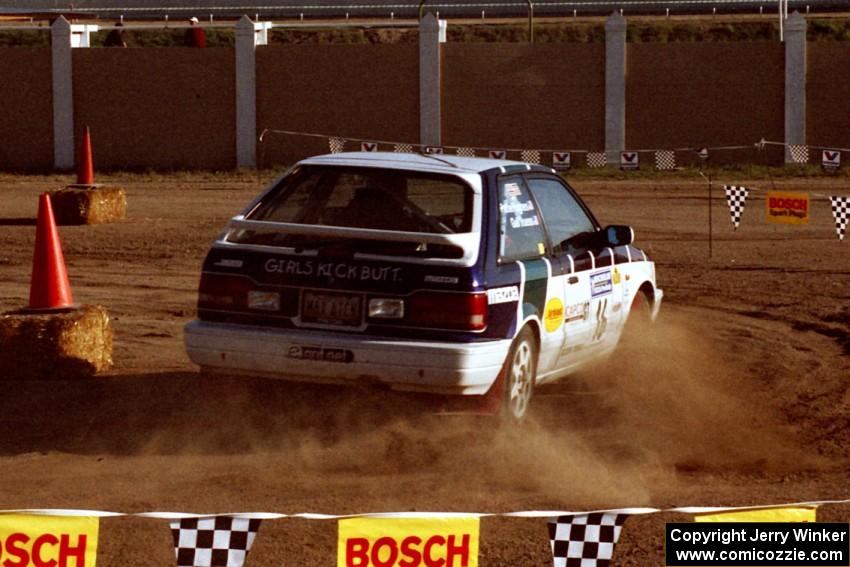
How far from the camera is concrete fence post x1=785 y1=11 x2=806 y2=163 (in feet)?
98.6

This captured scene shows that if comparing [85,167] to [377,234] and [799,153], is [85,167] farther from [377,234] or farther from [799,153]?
[799,153]

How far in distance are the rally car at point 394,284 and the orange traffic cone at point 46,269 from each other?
1.90 m

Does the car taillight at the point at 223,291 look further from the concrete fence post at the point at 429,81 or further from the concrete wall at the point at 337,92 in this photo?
the concrete fence post at the point at 429,81

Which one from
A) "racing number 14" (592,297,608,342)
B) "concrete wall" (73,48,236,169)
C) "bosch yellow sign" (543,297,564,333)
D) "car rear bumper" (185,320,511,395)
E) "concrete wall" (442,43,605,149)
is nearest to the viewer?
"car rear bumper" (185,320,511,395)

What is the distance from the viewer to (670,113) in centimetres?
3069

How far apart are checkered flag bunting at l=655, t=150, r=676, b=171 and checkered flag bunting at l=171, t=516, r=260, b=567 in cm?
2527

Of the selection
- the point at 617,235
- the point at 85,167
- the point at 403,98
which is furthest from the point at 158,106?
the point at 617,235

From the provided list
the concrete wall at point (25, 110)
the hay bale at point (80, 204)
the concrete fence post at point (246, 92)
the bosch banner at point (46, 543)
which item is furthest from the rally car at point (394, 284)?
the concrete wall at point (25, 110)

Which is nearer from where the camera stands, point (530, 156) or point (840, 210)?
point (840, 210)

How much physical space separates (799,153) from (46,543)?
2670 centimetres

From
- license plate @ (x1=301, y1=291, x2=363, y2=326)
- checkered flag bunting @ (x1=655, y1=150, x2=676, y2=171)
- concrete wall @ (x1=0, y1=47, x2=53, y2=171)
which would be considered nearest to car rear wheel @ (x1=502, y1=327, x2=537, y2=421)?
license plate @ (x1=301, y1=291, x2=363, y2=326)

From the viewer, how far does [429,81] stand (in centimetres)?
3112

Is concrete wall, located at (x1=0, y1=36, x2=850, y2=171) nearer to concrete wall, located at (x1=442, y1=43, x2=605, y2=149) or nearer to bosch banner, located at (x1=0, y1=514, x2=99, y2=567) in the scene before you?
concrete wall, located at (x1=442, y1=43, x2=605, y2=149)

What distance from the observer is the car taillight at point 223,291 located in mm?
8250
